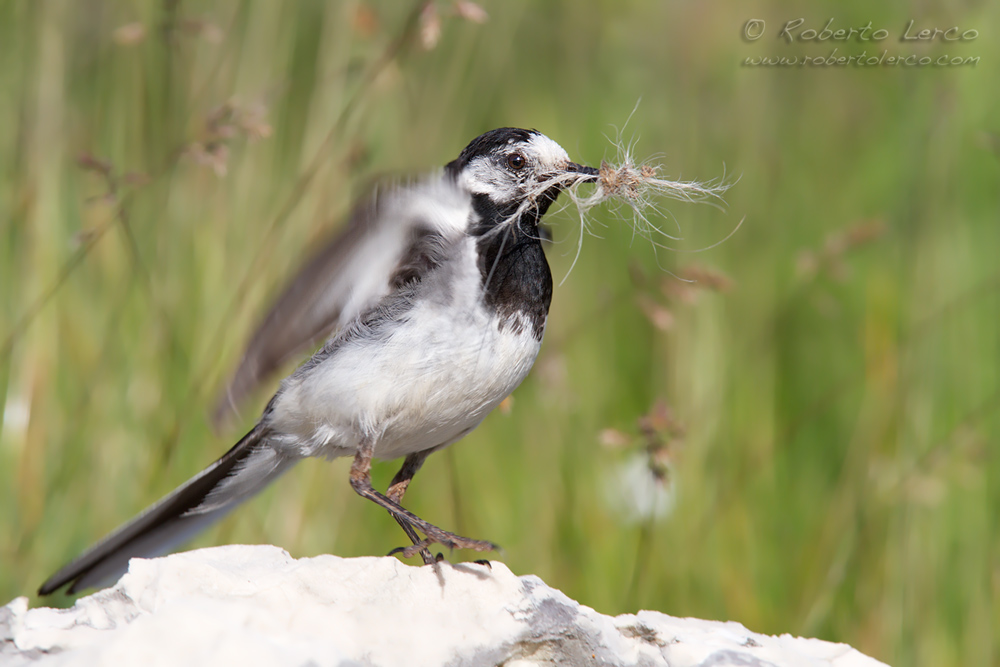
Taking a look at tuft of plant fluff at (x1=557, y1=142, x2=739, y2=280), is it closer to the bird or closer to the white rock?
the bird

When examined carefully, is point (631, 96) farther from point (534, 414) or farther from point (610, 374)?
point (534, 414)

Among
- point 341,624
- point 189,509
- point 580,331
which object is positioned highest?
point 580,331

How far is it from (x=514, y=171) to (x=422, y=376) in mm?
630

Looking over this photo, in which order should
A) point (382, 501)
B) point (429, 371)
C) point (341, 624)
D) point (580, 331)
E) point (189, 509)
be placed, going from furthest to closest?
point (580, 331), point (189, 509), point (382, 501), point (429, 371), point (341, 624)

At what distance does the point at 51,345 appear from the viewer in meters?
3.24

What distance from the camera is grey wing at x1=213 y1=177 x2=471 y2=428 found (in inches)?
87.6

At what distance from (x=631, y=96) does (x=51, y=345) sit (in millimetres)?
3070

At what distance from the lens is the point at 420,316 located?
7.67 ft

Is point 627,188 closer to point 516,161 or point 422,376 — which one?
point 516,161

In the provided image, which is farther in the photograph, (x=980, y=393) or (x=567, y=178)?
(x=980, y=393)

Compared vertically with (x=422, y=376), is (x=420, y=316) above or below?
above

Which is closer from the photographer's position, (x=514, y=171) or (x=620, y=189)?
(x=620, y=189)

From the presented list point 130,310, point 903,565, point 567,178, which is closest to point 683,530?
point 903,565

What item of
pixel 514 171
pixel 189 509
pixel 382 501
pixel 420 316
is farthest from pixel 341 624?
pixel 514 171
